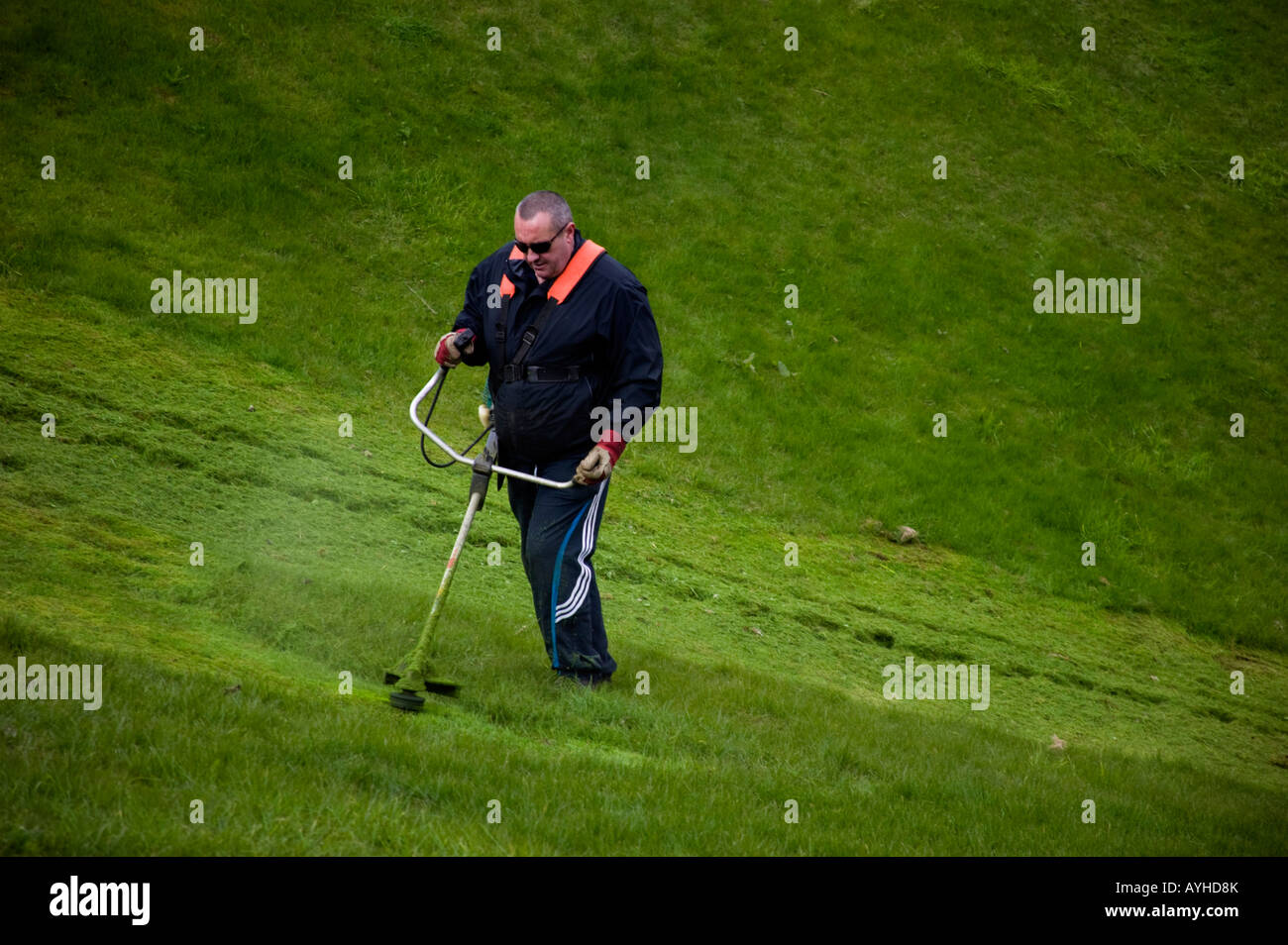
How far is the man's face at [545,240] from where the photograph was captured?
5.70 meters

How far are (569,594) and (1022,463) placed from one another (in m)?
10.7

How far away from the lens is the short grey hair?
18.8 feet

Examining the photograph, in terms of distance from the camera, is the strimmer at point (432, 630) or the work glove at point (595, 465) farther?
the work glove at point (595, 465)

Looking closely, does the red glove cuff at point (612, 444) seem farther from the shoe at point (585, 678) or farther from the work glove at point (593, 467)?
the shoe at point (585, 678)

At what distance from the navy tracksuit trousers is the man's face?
104 centimetres

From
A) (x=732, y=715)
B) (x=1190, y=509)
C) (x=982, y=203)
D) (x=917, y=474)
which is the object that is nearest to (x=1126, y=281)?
(x=982, y=203)

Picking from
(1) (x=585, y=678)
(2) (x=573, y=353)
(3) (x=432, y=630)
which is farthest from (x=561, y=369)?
(1) (x=585, y=678)

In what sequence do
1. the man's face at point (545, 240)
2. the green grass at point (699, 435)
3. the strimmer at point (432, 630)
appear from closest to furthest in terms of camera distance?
the green grass at point (699, 435), the strimmer at point (432, 630), the man's face at point (545, 240)

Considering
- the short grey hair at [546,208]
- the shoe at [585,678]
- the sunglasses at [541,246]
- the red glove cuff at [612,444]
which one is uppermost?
the short grey hair at [546,208]

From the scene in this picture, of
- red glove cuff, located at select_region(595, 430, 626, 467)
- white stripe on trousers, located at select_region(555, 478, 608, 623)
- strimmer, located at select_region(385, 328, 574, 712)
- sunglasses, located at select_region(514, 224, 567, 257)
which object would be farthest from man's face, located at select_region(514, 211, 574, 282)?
white stripe on trousers, located at select_region(555, 478, 608, 623)

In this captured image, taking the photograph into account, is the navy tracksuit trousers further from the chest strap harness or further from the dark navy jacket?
the chest strap harness

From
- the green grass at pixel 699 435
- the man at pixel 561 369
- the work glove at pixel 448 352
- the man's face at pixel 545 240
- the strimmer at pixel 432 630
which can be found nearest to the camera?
the green grass at pixel 699 435

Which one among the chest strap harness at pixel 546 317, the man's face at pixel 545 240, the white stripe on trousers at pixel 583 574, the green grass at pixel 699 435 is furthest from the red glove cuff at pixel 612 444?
the green grass at pixel 699 435

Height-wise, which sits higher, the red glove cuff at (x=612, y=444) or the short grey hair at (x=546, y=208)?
the short grey hair at (x=546, y=208)
